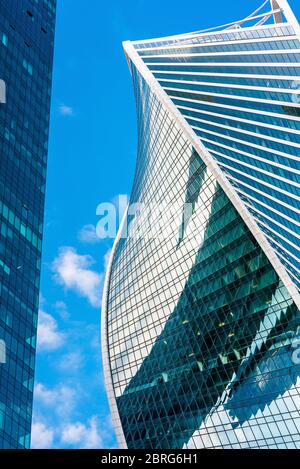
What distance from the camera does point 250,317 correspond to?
9744 centimetres

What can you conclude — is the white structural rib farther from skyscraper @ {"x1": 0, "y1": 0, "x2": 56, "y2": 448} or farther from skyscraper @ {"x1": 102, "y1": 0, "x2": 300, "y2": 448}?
skyscraper @ {"x1": 0, "y1": 0, "x2": 56, "y2": 448}

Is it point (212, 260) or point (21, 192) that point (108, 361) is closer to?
point (212, 260)

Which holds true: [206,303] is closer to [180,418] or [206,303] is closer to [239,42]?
[180,418]

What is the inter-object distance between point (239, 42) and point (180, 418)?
6941 cm

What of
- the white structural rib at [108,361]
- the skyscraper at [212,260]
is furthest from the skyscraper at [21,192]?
the white structural rib at [108,361]

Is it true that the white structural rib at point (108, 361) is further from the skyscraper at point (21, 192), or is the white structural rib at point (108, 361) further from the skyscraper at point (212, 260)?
the skyscraper at point (21, 192)

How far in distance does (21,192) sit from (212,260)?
32.4m

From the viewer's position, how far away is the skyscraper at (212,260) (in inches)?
3664

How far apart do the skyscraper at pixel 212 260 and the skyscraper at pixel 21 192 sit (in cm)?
2184

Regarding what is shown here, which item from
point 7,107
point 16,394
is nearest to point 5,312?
point 16,394

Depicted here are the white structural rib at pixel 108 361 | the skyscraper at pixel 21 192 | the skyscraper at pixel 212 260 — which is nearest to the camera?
the skyscraper at pixel 21 192

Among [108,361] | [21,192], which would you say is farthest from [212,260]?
[21,192]

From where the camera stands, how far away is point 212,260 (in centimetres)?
10800
